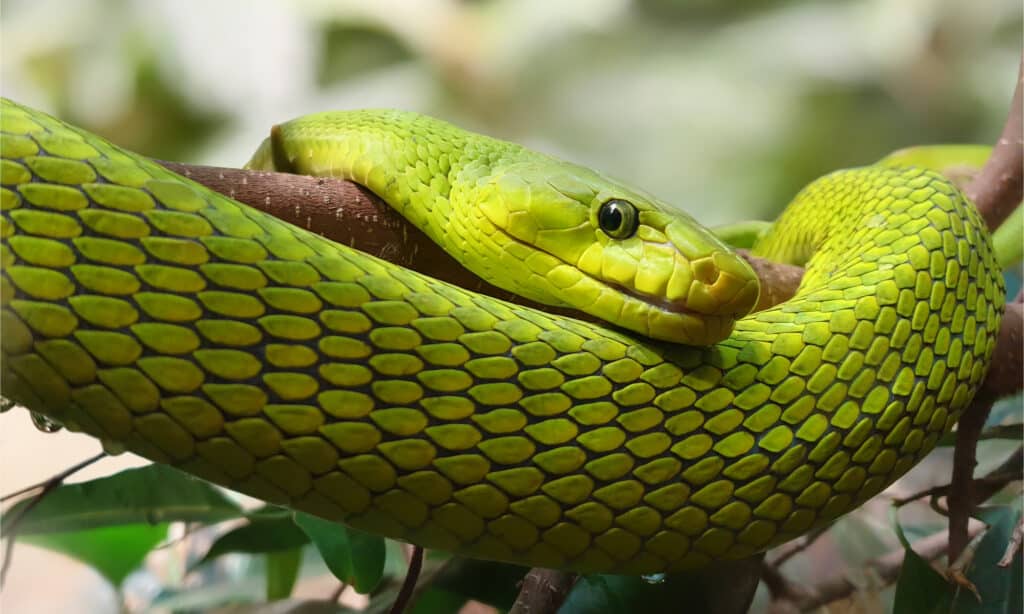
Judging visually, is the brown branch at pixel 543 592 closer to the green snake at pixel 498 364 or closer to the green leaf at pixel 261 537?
the green snake at pixel 498 364

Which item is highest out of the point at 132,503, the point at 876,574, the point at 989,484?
the point at 132,503

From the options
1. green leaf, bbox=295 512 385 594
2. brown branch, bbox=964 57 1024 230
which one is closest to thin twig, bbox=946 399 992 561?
brown branch, bbox=964 57 1024 230

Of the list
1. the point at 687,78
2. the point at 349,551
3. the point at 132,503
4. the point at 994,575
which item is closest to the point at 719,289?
the point at 349,551

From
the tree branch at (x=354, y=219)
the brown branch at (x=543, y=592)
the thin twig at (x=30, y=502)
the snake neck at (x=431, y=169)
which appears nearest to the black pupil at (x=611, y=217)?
the snake neck at (x=431, y=169)

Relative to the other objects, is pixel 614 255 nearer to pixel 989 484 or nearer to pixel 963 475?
pixel 963 475

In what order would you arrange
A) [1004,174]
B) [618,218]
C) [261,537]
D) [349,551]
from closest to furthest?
[618,218] → [349,551] → [261,537] → [1004,174]

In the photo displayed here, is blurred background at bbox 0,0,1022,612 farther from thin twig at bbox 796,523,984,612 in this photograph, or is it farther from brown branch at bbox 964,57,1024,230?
brown branch at bbox 964,57,1024,230

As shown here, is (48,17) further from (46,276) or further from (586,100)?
(586,100)
